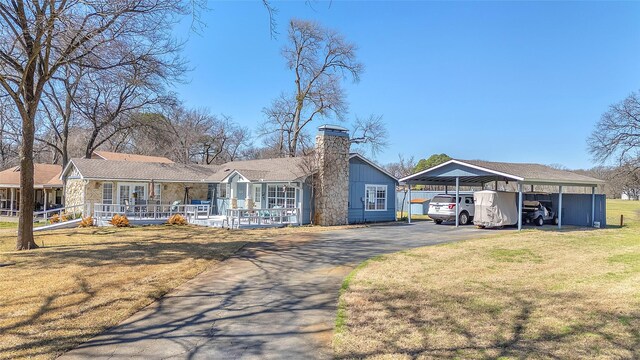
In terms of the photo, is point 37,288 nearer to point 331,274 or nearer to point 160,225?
point 331,274

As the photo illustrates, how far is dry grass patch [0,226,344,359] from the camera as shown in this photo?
5.33 metres

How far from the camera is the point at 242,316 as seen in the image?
6160 millimetres

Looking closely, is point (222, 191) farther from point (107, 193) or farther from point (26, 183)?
point (26, 183)

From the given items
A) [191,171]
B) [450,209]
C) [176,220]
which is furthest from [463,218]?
[191,171]

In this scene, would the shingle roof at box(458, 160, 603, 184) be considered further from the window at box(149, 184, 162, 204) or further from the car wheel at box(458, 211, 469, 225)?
the window at box(149, 184, 162, 204)

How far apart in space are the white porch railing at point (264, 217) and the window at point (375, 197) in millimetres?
4628

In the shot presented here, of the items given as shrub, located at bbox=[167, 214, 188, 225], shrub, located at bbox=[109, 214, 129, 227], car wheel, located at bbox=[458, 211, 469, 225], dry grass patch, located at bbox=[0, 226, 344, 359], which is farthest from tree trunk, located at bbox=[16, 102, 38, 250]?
car wheel, located at bbox=[458, 211, 469, 225]

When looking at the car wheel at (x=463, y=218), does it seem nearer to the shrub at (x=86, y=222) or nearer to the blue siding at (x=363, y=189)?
the blue siding at (x=363, y=189)

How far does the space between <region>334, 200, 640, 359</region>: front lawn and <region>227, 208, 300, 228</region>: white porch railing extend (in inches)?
409

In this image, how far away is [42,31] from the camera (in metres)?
10.2

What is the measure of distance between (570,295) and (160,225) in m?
19.2

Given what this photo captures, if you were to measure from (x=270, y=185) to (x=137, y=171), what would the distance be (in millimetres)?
9520

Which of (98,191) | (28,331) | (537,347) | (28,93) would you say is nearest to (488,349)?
(537,347)

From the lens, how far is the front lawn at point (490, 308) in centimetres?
479
